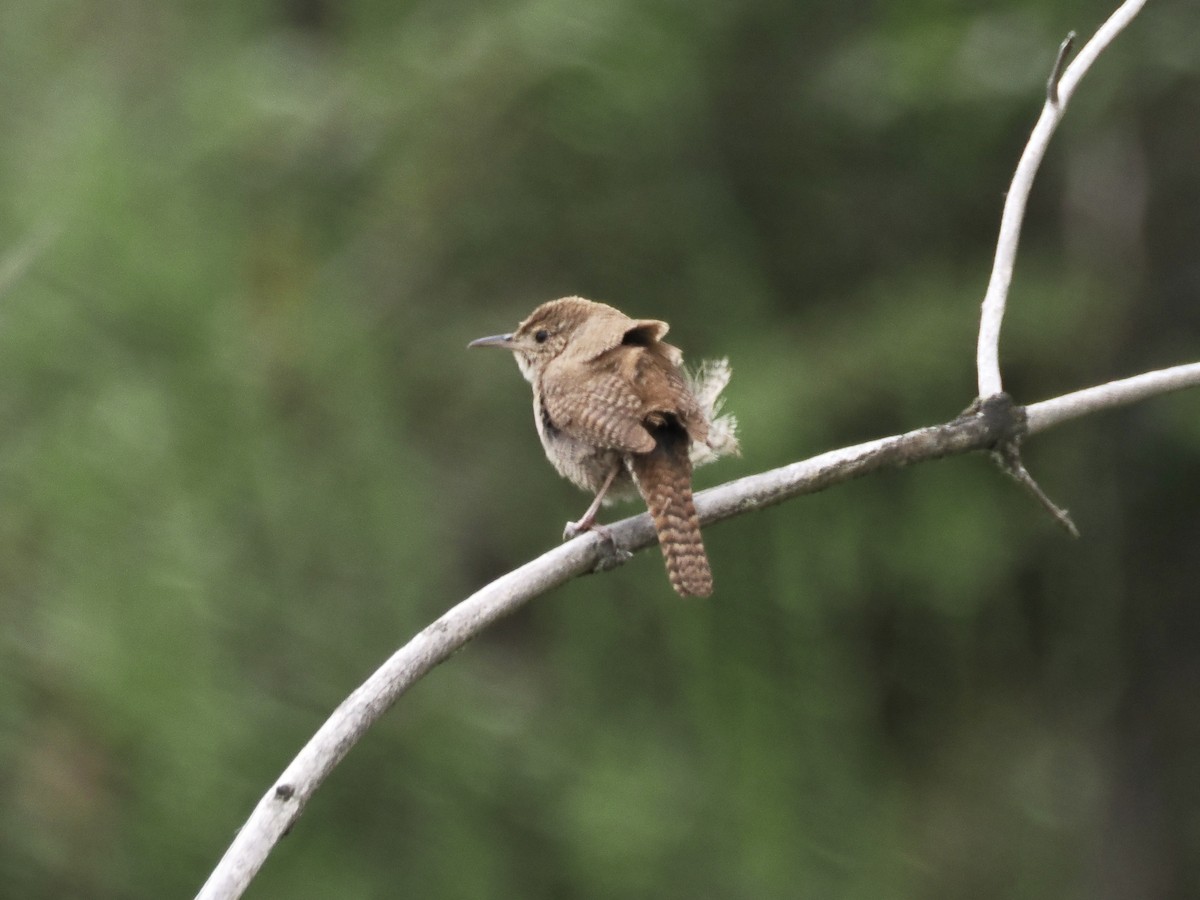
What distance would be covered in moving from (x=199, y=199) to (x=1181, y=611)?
11.6ft

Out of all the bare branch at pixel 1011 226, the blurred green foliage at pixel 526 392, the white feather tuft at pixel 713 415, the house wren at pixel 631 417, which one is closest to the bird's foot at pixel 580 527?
the house wren at pixel 631 417

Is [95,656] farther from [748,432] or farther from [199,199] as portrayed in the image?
[748,432]

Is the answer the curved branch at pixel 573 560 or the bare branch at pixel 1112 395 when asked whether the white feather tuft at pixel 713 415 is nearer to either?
the curved branch at pixel 573 560

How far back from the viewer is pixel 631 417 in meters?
3.30

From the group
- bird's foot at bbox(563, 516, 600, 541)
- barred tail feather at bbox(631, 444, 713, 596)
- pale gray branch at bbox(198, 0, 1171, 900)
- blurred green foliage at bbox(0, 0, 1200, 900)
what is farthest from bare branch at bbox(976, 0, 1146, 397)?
blurred green foliage at bbox(0, 0, 1200, 900)

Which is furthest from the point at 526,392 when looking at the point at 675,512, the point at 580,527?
the point at 675,512

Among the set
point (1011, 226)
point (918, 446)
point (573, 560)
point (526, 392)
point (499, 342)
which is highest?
point (526, 392)

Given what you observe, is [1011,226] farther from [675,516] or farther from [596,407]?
→ [596,407]

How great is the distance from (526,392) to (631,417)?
1595mm

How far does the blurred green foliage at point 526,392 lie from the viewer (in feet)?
13.2

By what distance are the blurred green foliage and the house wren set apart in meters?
0.63

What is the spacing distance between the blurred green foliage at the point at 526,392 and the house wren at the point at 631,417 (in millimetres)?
628

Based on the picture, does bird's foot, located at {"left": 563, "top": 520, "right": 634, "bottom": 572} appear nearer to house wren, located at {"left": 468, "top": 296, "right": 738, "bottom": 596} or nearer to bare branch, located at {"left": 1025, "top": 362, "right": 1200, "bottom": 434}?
house wren, located at {"left": 468, "top": 296, "right": 738, "bottom": 596}

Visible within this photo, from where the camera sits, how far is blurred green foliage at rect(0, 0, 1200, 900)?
4.02 m
